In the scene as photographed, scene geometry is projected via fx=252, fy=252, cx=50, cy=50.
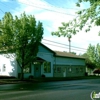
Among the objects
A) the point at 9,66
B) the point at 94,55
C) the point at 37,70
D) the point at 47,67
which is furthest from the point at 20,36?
the point at 94,55

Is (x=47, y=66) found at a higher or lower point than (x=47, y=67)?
higher

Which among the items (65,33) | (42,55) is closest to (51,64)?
(42,55)

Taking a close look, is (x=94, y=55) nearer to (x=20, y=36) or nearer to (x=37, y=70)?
(x=37, y=70)

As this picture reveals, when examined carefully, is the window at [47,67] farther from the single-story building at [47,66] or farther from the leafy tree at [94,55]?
the leafy tree at [94,55]

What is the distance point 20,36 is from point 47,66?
1395 centimetres

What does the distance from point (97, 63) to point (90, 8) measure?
69939 mm

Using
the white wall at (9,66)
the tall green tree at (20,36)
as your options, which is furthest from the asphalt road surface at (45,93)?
the white wall at (9,66)

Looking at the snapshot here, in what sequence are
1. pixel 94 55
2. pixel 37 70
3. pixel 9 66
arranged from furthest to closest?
pixel 94 55 < pixel 37 70 < pixel 9 66

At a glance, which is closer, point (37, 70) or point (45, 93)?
point (45, 93)

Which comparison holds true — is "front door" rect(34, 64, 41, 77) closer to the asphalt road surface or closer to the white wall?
the white wall

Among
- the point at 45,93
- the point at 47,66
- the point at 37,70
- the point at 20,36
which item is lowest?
the point at 45,93

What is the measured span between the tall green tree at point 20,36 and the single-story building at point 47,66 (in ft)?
9.51

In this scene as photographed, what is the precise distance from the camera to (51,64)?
47.6 meters

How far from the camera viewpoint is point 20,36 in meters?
33.9
